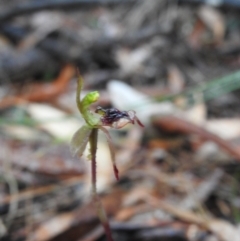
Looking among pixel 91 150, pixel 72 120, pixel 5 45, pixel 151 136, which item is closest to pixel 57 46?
pixel 5 45

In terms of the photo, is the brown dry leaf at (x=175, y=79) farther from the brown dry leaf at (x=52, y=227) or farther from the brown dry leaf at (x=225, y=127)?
the brown dry leaf at (x=52, y=227)

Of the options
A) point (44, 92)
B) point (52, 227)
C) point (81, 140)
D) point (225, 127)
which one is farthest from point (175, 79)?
point (81, 140)

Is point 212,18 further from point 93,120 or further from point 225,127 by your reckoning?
point 93,120

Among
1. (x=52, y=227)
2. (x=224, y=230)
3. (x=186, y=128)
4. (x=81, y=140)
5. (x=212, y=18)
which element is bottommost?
(x=224, y=230)

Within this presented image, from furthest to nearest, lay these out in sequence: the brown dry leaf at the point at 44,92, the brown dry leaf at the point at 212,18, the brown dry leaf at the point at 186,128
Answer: the brown dry leaf at the point at 212,18 → the brown dry leaf at the point at 44,92 → the brown dry leaf at the point at 186,128

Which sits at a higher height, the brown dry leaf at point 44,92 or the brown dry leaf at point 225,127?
the brown dry leaf at point 44,92

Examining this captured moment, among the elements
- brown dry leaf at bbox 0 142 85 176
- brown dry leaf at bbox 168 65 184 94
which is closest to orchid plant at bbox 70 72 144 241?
brown dry leaf at bbox 0 142 85 176

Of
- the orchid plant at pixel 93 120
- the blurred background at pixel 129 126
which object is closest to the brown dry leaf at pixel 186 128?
the blurred background at pixel 129 126
